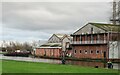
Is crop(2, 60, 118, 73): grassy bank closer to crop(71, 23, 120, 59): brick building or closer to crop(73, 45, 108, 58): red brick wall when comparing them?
crop(71, 23, 120, 59): brick building

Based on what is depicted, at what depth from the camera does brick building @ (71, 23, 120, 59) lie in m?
73.6

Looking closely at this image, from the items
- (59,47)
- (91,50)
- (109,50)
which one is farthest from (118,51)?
(59,47)

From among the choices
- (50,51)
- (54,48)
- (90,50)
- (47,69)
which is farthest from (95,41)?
(47,69)

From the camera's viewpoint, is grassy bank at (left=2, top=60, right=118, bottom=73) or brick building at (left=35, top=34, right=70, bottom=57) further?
brick building at (left=35, top=34, right=70, bottom=57)

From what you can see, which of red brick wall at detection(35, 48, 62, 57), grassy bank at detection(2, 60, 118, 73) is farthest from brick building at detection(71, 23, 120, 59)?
Answer: grassy bank at detection(2, 60, 118, 73)

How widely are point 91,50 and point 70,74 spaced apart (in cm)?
5502

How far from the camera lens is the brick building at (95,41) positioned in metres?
73.6

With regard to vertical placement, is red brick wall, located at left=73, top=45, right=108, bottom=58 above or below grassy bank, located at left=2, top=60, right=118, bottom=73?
above

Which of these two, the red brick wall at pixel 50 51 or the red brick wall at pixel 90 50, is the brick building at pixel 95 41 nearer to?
the red brick wall at pixel 90 50

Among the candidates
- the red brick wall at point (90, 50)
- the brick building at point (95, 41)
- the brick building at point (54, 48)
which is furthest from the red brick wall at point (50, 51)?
the red brick wall at point (90, 50)

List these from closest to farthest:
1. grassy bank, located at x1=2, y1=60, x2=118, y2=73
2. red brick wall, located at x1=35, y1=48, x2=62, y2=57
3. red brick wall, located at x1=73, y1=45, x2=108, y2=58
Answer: grassy bank, located at x1=2, y1=60, x2=118, y2=73 < red brick wall, located at x1=73, y1=45, x2=108, y2=58 < red brick wall, located at x1=35, y1=48, x2=62, y2=57

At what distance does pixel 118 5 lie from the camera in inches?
1230

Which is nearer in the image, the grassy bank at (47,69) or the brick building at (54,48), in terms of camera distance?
the grassy bank at (47,69)

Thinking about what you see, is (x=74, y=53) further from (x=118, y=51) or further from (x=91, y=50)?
(x=118, y=51)
